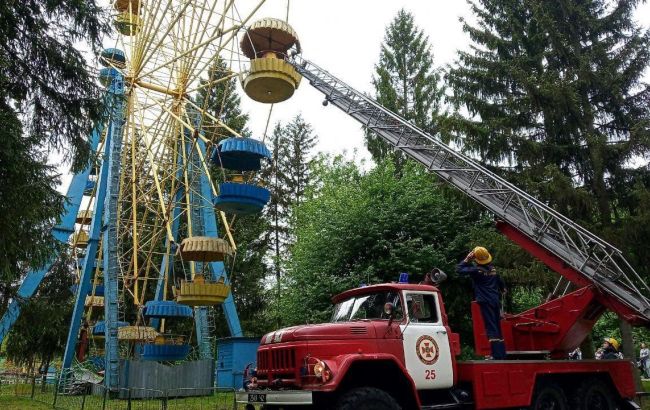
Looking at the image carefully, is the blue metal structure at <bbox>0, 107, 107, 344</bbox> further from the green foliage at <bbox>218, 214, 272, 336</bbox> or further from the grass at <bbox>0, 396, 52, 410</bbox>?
the green foliage at <bbox>218, 214, 272, 336</bbox>

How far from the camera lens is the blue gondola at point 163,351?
1788cm

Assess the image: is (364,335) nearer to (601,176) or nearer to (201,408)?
(201,408)

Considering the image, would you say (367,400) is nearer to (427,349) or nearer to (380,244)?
(427,349)

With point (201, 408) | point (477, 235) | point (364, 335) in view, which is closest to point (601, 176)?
point (477, 235)

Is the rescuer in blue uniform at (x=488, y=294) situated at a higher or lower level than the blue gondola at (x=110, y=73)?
lower

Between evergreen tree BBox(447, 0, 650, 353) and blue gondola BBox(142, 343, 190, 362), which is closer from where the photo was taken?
evergreen tree BBox(447, 0, 650, 353)

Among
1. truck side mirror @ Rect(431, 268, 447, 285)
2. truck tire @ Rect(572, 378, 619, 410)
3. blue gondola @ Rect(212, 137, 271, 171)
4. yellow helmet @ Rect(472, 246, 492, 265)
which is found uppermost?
blue gondola @ Rect(212, 137, 271, 171)

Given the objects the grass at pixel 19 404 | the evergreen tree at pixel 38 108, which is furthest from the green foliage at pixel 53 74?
the grass at pixel 19 404

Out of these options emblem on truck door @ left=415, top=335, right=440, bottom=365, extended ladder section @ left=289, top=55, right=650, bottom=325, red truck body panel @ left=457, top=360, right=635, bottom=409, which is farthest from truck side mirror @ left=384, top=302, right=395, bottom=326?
extended ladder section @ left=289, top=55, right=650, bottom=325

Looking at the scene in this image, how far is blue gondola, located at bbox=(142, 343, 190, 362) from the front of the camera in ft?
58.6

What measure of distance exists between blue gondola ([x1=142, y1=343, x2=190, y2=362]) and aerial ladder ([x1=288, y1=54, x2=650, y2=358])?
10.4 metres

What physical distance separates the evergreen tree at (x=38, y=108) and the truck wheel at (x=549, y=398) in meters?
7.87

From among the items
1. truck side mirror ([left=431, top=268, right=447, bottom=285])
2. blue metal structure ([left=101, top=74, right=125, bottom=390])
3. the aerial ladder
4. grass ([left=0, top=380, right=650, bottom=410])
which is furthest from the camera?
blue metal structure ([left=101, top=74, right=125, bottom=390])

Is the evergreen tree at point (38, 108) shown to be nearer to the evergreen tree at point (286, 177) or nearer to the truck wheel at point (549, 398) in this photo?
the truck wheel at point (549, 398)
